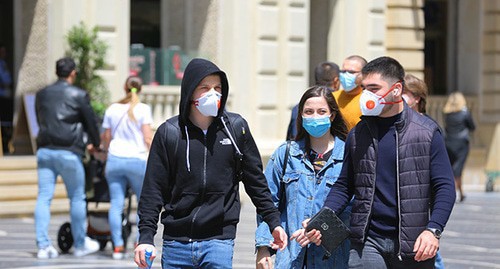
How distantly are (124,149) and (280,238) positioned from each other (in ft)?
19.8

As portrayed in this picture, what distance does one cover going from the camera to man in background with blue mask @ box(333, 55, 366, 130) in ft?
32.9

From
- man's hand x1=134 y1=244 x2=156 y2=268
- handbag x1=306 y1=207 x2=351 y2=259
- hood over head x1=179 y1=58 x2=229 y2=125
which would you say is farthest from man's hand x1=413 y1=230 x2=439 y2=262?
man's hand x1=134 y1=244 x2=156 y2=268

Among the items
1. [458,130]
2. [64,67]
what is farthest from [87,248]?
[458,130]

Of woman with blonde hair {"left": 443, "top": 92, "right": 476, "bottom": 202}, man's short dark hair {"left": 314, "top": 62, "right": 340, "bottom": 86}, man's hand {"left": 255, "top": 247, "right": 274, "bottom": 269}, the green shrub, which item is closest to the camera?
man's hand {"left": 255, "top": 247, "right": 274, "bottom": 269}

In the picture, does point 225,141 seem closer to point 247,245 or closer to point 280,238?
point 280,238

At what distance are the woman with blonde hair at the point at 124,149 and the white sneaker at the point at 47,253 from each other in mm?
633

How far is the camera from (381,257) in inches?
288

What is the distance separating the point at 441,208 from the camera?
23.8ft

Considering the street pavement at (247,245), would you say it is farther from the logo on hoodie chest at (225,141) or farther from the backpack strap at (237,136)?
the logo on hoodie chest at (225,141)

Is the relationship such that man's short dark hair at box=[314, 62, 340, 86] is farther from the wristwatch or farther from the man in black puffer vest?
the wristwatch

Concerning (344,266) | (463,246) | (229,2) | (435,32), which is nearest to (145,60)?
(229,2)

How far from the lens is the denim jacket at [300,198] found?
7.69 m

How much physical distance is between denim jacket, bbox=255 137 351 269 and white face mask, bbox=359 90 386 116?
1.89 feet

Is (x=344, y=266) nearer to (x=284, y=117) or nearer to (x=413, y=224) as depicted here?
(x=413, y=224)
